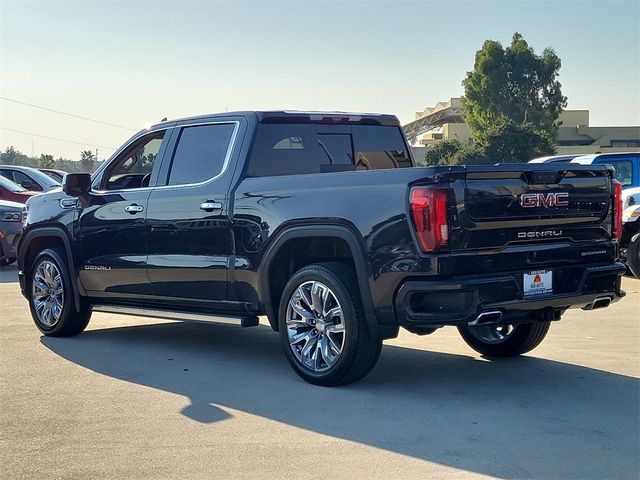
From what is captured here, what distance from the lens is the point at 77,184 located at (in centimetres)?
841

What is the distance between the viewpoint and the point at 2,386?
21.9 feet

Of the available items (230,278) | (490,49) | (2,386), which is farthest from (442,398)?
(490,49)

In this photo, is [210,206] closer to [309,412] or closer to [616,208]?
[309,412]

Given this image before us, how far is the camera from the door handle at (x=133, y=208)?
790cm

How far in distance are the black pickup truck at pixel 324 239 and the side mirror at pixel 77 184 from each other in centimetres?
1

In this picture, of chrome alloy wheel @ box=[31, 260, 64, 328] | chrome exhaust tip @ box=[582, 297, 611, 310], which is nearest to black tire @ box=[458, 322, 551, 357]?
chrome exhaust tip @ box=[582, 297, 611, 310]

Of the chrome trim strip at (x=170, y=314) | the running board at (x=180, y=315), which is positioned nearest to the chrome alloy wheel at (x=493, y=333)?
the running board at (x=180, y=315)

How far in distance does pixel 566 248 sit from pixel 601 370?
119cm

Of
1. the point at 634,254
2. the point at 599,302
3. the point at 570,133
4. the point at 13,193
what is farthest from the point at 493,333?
the point at 570,133

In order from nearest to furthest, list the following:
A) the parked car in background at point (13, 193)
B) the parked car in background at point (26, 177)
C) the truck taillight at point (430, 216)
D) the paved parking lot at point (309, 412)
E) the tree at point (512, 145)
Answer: the paved parking lot at point (309, 412), the truck taillight at point (430, 216), the parked car in background at point (13, 193), the parked car in background at point (26, 177), the tree at point (512, 145)

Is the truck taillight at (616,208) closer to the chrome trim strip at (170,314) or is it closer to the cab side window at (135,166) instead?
the chrome trim strip at (170,314)

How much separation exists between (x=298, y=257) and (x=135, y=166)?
2.33 m

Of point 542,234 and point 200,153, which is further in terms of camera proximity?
point 200,153

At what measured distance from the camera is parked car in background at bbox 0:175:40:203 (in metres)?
18.0
